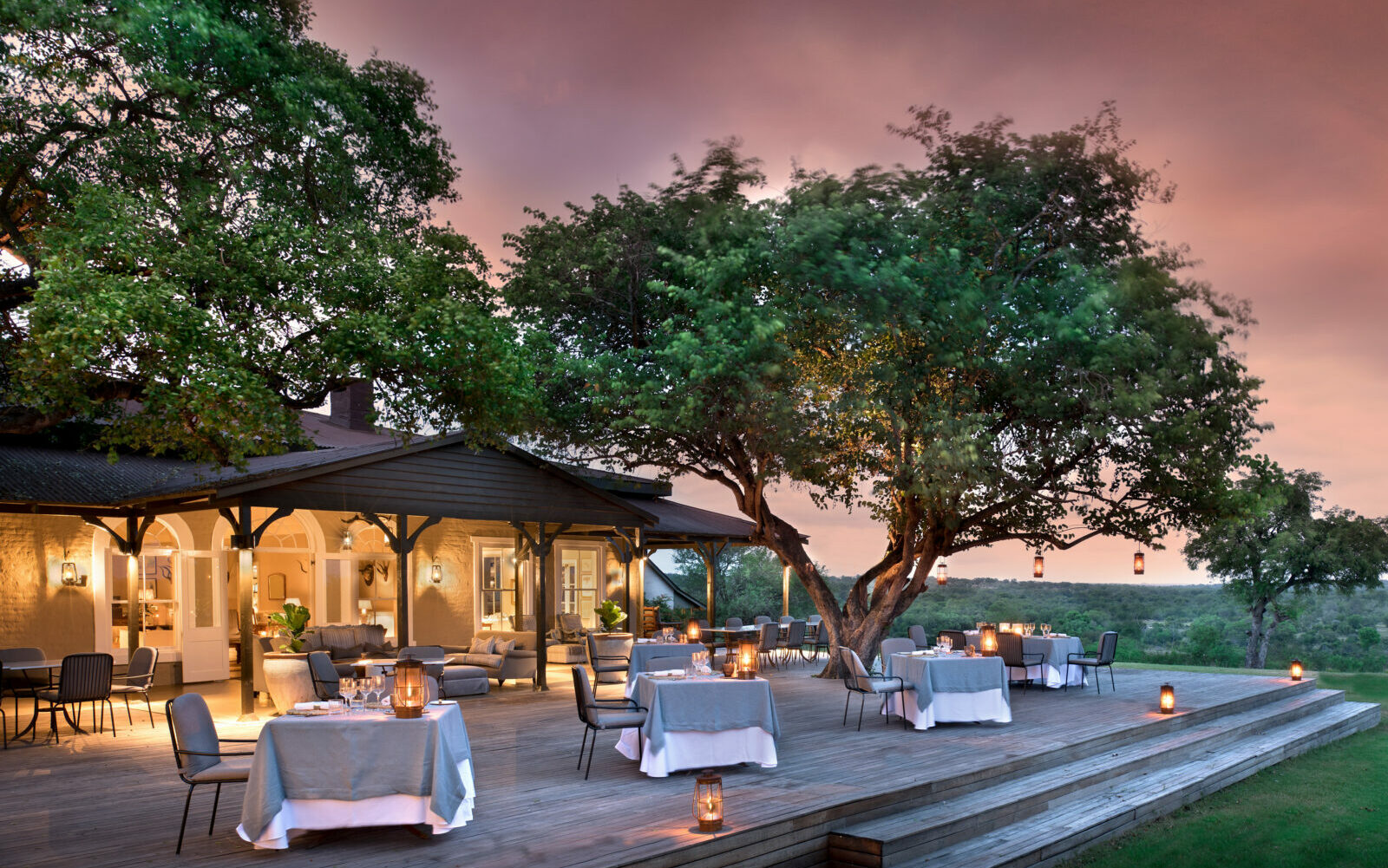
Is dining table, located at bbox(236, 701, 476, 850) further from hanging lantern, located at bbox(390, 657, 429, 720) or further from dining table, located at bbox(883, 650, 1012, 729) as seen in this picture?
dining table, located at bbox(883, 650, 1012, 729)

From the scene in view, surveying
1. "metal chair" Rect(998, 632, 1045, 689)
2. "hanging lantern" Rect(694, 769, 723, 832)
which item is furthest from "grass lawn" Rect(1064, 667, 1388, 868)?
"metal chair" Rect(998, 632, 1045, 689)

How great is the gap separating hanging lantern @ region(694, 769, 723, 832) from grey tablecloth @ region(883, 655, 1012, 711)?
4.87 m

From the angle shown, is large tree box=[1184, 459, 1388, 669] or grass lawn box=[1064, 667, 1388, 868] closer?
grass lawn box=[1064, 667, 1388, 868]

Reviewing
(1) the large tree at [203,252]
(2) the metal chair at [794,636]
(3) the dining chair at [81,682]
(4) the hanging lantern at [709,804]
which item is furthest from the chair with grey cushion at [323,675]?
(2) the metal chair at [794,636]

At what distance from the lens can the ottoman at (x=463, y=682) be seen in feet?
44.1

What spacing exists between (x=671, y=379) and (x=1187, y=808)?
771cm

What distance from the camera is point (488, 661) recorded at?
579 inches

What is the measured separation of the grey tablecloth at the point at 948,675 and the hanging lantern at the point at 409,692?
5.95 meters

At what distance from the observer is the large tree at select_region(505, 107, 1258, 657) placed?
41.3 feet

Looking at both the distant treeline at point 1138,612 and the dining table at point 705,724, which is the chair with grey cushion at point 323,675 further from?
the distant treeline at point 1138,612

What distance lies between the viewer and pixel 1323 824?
8695mm

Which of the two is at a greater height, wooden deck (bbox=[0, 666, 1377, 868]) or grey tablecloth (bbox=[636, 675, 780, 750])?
grey tablecloth (bbox=[636, 675, 780, 750])

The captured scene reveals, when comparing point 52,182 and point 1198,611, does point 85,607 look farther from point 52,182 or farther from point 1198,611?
point 1198,611

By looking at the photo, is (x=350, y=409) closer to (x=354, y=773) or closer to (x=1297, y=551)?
(x=354, y=773)
